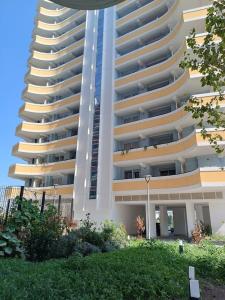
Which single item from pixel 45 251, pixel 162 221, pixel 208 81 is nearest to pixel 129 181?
pixel 162 221

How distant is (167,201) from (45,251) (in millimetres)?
16042

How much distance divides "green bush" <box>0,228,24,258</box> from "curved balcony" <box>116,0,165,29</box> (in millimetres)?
30796

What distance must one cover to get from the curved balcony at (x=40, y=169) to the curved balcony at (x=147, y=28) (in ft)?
53.4

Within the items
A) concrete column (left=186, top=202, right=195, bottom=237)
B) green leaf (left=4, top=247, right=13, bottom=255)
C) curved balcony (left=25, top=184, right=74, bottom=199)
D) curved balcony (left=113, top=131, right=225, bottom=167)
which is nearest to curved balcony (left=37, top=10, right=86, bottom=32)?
curved balcony (left=113, top=131, right=225, bottom=167)

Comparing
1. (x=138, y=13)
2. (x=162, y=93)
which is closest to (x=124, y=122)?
(x=162, y=93)

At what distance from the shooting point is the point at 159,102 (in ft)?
93.0

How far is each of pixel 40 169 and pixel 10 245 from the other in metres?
25.6

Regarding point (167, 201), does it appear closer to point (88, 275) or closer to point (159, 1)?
point (88, 275)

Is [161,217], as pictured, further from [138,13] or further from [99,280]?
[138,13]

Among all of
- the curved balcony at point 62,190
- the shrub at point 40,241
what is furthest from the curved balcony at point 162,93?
the shrub at point 40,241

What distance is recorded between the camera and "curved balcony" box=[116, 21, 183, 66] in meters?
27.6

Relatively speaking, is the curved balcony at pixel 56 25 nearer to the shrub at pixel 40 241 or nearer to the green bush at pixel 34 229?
the green bush at pixel 34 229

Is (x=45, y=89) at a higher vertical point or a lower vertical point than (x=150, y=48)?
lower

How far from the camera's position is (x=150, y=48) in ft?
100
